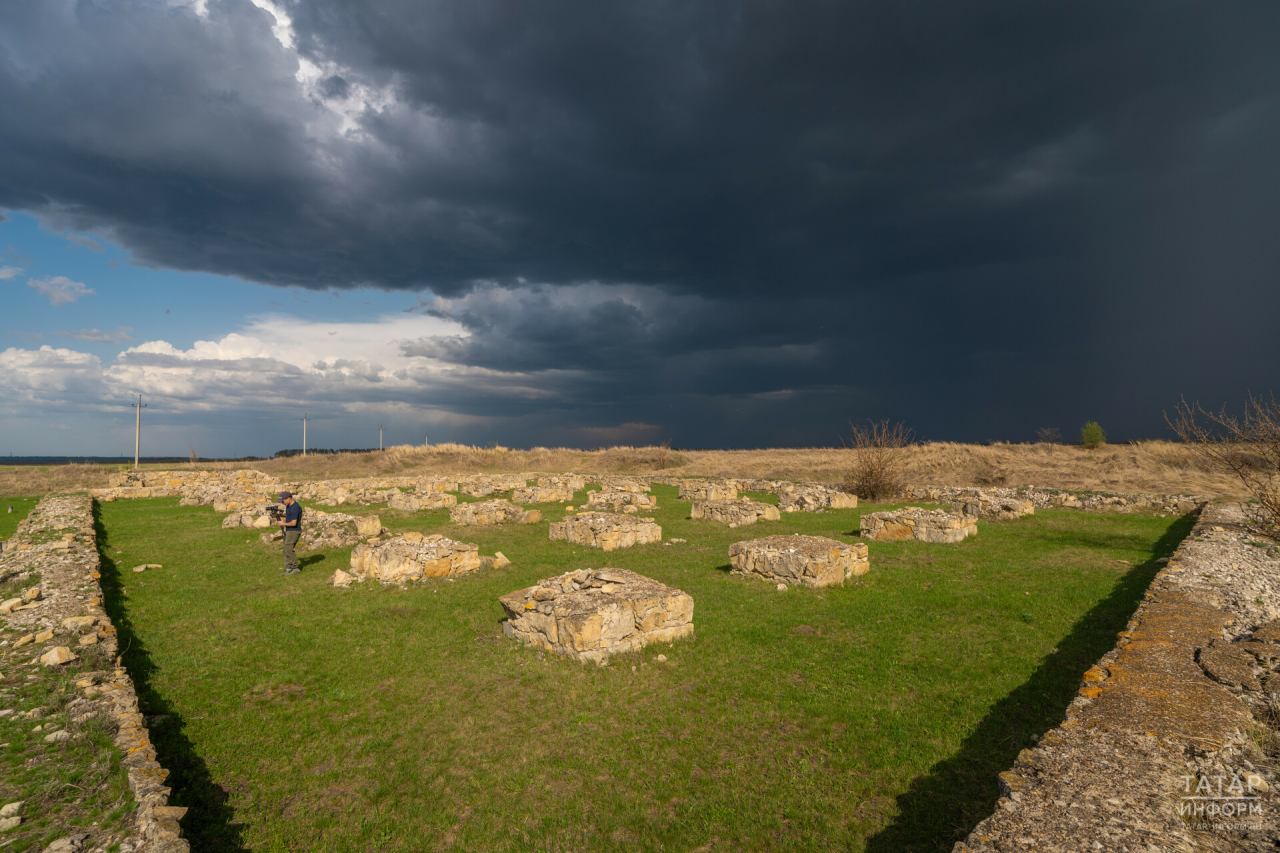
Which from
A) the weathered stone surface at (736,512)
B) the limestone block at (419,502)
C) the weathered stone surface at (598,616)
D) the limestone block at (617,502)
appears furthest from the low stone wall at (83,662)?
the weathered stone surface at (736,512)

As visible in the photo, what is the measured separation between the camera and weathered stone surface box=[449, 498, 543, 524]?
22.0m

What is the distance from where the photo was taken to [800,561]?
1193 cm

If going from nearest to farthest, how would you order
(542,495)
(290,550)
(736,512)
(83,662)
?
(83,662) < (290,550) < (736,512) < (542,495)

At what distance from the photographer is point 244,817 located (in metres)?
4.93

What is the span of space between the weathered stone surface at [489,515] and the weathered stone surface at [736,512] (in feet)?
23.5

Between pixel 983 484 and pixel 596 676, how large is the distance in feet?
123

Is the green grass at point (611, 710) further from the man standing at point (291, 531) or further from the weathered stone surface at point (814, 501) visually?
the weathered stone surface at point (814, 501)

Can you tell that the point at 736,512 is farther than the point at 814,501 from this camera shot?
No

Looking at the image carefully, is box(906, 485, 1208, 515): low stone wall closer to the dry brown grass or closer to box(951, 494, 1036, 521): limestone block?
box(951, 494, 1036, 521): limestone block

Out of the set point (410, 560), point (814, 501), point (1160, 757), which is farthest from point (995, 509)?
point (410, 560)

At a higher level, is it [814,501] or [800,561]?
[800,561]

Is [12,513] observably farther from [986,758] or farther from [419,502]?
[986,758]

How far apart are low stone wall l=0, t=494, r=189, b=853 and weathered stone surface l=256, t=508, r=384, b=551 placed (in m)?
4.98

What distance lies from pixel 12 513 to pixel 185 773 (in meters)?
32.8
